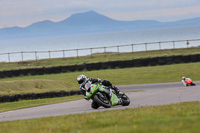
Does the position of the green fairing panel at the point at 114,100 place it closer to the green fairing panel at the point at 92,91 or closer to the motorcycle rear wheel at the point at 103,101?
the motorcycle rear wheel at the point at 103,101

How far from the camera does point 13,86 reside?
880 inches

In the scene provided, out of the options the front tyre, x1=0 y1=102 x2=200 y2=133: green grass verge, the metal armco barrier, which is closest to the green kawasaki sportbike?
the front tyre

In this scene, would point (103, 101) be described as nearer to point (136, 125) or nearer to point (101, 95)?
point (101, 95)

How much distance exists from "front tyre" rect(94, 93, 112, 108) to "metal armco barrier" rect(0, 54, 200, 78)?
71.1ft

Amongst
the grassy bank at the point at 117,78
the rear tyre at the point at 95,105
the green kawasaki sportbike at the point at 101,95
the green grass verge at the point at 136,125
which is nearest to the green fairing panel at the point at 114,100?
the green kawasaki sportbike at the point at 101,95

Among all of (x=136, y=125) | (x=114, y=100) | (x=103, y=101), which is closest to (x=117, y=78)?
(x=114, y=100)

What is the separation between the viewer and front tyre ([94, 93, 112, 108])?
42.5 feet

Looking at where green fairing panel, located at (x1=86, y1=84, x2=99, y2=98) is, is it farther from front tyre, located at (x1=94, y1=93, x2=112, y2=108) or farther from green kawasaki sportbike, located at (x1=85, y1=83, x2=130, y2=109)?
front tyre, located at (x1=94, y1=93, x2=112, y2=108)

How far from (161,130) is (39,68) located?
97.9 ft

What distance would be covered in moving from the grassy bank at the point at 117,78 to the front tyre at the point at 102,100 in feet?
29.1

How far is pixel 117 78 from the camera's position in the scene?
29906 millimetres

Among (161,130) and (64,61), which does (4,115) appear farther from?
(64,61)

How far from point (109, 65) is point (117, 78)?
5.73 metres

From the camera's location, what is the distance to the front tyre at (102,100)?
12953 mm
